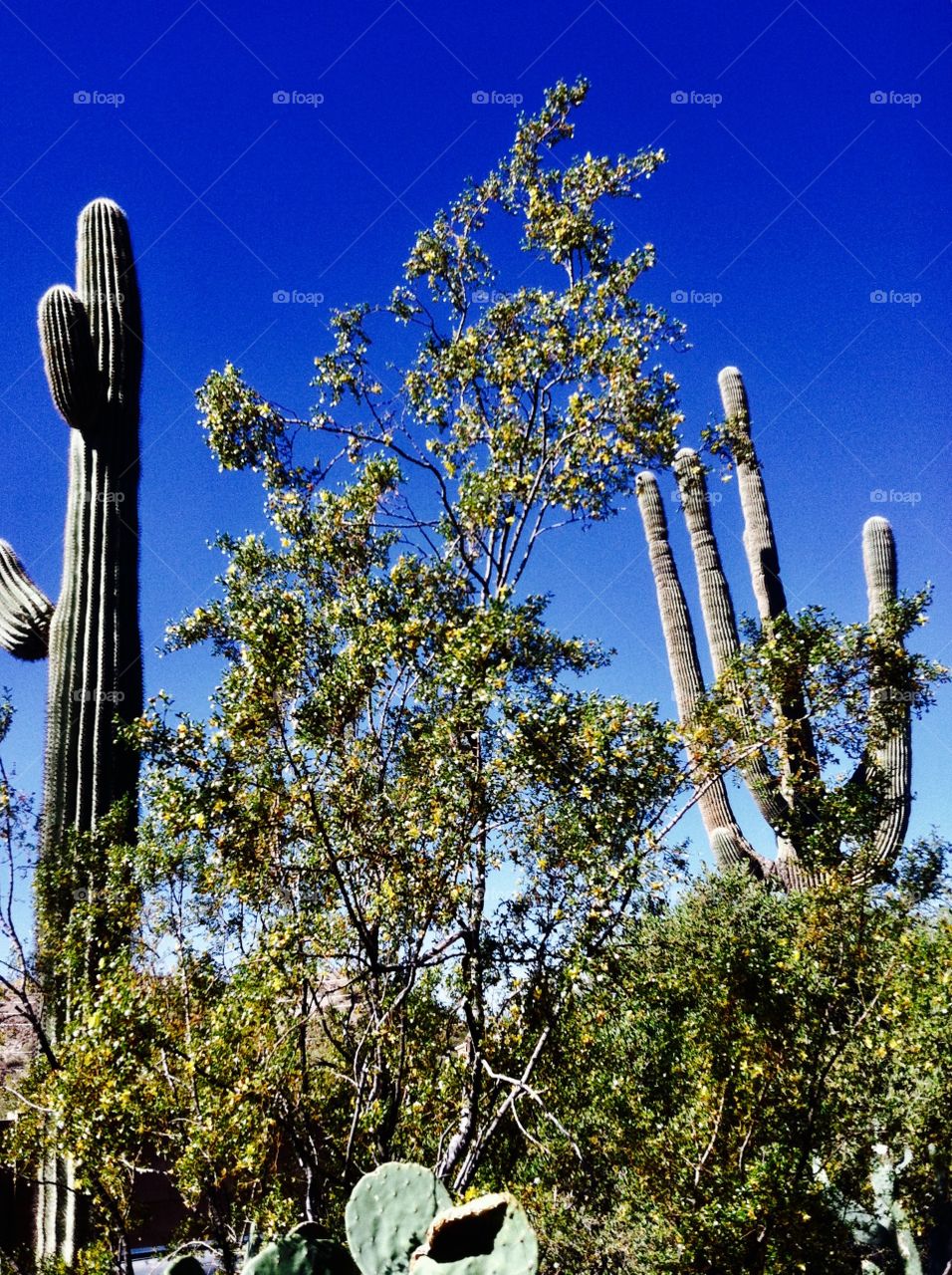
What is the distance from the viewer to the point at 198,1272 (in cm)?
325

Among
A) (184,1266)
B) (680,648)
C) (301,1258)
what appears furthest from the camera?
(680,648)

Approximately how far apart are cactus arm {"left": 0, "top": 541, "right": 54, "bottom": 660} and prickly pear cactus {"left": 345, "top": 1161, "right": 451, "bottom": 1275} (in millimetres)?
9596

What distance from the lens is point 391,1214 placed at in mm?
2766

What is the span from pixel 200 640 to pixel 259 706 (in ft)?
5.64

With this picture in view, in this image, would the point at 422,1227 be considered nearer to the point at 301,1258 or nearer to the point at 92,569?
the point at 301,1258

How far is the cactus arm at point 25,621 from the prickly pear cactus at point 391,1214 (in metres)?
9.60

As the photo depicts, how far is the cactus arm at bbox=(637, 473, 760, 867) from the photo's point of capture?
1301cm

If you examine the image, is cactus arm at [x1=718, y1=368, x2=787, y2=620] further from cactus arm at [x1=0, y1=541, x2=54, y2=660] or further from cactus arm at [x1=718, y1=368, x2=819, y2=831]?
cactus arm at [x1=0, y1=541, x2=54, y2=660]

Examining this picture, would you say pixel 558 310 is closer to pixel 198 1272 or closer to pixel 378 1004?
pixel 378 1004

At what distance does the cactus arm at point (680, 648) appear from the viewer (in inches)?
512

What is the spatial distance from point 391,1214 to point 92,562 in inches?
367

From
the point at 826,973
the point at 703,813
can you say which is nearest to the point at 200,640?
the point at 826,973

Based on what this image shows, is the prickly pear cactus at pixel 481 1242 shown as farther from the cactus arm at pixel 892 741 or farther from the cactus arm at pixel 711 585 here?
the cactus arm at pixel 711 585

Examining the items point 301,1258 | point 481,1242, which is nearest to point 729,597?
point 301,1258
